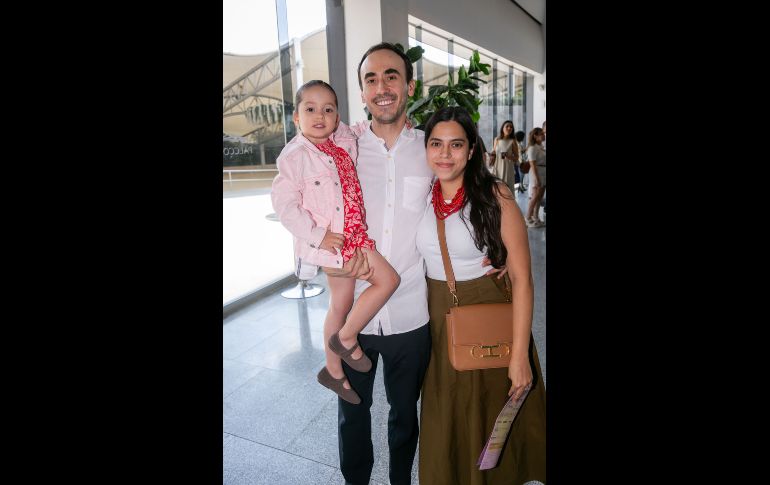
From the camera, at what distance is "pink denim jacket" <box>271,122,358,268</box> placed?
137 cm

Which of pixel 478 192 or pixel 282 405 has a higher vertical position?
pixel 478 192

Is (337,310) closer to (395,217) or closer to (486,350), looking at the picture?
(395,217)

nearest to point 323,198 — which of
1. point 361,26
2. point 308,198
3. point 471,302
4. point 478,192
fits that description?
point 308,198

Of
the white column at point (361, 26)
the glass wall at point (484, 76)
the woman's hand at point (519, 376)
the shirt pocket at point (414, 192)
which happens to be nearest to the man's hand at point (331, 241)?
the shirt pocket at point (414, 192)

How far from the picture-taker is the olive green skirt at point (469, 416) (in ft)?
5.22

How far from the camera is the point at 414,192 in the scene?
1.54m

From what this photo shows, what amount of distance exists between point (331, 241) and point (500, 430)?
32.3 inches

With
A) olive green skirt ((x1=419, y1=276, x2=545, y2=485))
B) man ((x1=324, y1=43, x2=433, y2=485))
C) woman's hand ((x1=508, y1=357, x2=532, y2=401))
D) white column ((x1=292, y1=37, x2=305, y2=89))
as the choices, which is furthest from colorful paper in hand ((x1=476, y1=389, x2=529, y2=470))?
white column ((x1=292, y1=37, x2=305, y2=89))

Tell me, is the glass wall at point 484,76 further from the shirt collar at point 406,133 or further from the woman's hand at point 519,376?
the woman's hand at point 519,376

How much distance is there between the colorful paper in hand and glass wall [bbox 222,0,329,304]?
11.0ft
